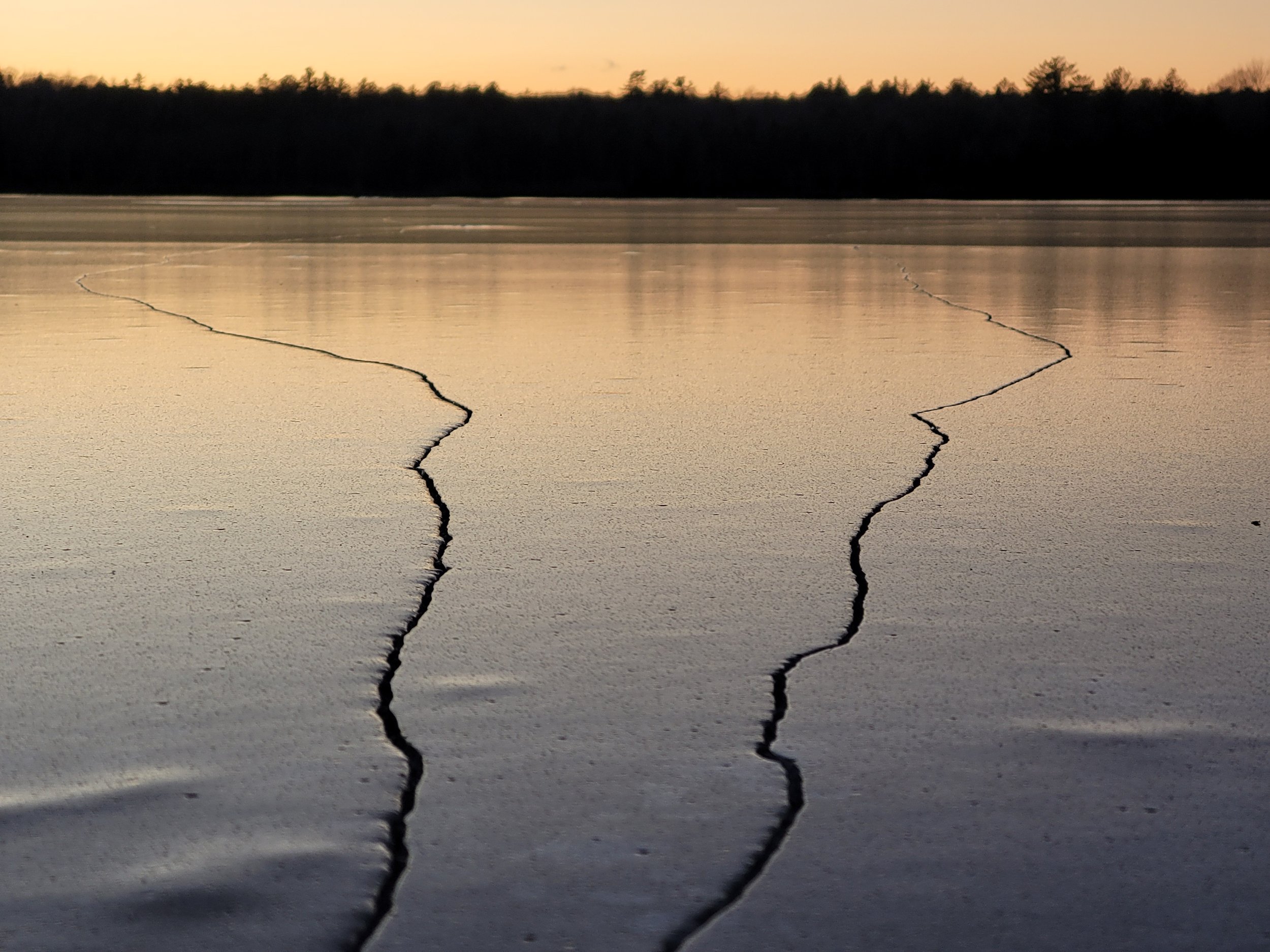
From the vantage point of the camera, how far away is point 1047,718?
3.01 metres

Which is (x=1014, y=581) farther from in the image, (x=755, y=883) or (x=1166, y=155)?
(x=1166, y=155)

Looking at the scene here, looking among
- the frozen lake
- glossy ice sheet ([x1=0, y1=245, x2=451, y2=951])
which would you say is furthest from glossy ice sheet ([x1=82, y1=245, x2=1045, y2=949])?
glossy ice sheet ([x1=0, y1=245, x2=451, y2=951])

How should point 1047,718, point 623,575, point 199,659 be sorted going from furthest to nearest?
point 623,575
point 199,659
point 1047,718

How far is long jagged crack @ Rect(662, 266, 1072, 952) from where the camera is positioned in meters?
2.16

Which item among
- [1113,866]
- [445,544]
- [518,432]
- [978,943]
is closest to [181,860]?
[978,943]

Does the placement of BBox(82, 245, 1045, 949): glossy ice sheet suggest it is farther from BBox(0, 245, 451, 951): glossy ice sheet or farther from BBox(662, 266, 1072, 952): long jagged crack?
BBox(0, 245, 451, 951): glossy ice sheet

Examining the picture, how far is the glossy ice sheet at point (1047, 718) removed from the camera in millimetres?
2195

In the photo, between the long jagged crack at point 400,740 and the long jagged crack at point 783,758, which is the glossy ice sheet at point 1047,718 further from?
the long jagged crack at point 400,740

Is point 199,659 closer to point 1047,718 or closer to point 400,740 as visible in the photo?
point 400,740

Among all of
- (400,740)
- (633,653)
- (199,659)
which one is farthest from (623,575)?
(400,740)

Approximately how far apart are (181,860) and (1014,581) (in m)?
2.41

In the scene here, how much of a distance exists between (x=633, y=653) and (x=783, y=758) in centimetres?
69

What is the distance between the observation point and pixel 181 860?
7.71 feet

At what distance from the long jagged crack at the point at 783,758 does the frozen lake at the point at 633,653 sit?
0.01 meters
